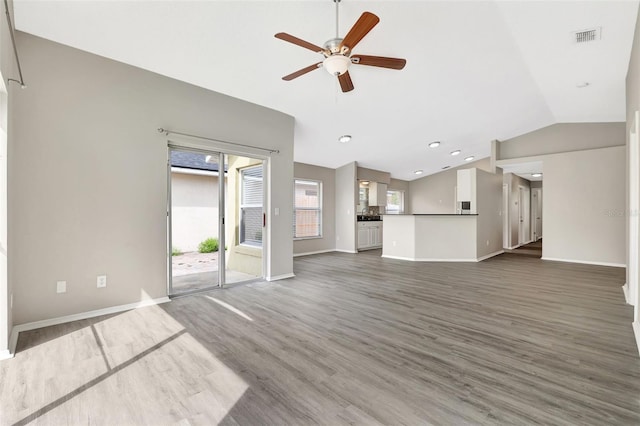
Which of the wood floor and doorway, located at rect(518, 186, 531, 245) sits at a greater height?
doorway, located at rect(518, 186, 531, 245)

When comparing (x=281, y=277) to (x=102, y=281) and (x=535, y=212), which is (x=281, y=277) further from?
(x=535, y=212)

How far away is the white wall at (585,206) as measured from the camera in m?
6.33

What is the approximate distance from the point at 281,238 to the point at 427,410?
11.9 ft

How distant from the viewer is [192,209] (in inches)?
163

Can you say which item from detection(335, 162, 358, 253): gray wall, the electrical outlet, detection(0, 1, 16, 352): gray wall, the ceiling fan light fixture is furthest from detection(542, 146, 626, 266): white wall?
detection(0, 1, 16, 352): gray wall

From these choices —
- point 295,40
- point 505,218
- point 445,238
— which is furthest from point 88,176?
point 505,218

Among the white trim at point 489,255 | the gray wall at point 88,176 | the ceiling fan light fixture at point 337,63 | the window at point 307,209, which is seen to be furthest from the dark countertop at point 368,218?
the ceiling fan light fixture at point 337,63

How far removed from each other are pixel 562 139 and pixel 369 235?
5364 millimetres

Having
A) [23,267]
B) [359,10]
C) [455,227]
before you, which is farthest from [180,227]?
[455,227]

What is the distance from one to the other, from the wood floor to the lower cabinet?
489 centimetres

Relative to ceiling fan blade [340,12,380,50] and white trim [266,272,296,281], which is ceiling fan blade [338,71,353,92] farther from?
white trim [266,272,296,281]

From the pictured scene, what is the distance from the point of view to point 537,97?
5.43 metres

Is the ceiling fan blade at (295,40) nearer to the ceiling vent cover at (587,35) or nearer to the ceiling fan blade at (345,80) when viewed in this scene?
the ceiling fan blade at (345,80)

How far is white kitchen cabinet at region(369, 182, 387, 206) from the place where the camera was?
30.8 feet
